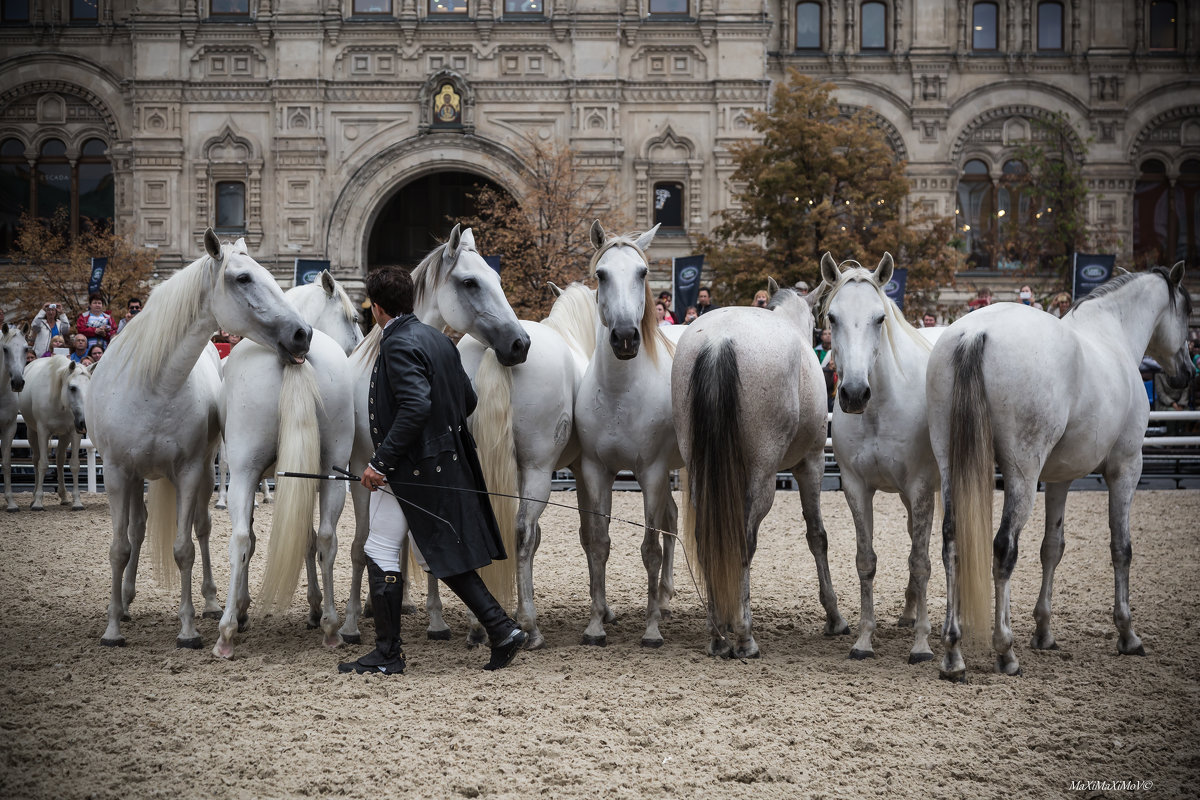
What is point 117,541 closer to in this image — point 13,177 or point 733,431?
point 733,431

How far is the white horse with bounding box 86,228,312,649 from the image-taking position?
689cm

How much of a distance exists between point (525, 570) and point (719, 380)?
178cm

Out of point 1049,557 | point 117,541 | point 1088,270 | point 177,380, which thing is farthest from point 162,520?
point 1088,270

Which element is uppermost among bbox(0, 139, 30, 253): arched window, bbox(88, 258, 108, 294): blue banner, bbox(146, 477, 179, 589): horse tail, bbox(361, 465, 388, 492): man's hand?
bbox(0, 139, 30, 253): arched window

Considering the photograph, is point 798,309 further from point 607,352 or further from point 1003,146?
point 1003,146

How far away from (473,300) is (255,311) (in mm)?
1336

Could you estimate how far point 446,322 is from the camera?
7.29 metres

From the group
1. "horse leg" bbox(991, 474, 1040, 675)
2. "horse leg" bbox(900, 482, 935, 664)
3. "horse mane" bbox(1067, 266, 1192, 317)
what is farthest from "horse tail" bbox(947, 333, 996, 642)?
"horse mane" bbox(1067, 266, 1192, 317)

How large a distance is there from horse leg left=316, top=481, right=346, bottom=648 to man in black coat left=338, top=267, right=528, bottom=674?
0.65 meters

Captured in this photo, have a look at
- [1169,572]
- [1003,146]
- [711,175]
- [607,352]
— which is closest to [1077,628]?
[1169,572]

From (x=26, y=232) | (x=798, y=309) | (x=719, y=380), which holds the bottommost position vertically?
(x=719, y=380)

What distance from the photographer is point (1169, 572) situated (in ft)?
32.9

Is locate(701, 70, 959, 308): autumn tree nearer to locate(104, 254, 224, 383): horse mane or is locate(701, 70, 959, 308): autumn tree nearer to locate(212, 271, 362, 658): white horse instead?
locate(212, 271, 362, 658): white horse

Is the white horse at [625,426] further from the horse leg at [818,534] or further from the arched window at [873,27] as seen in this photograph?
the arched window at [873,27]
